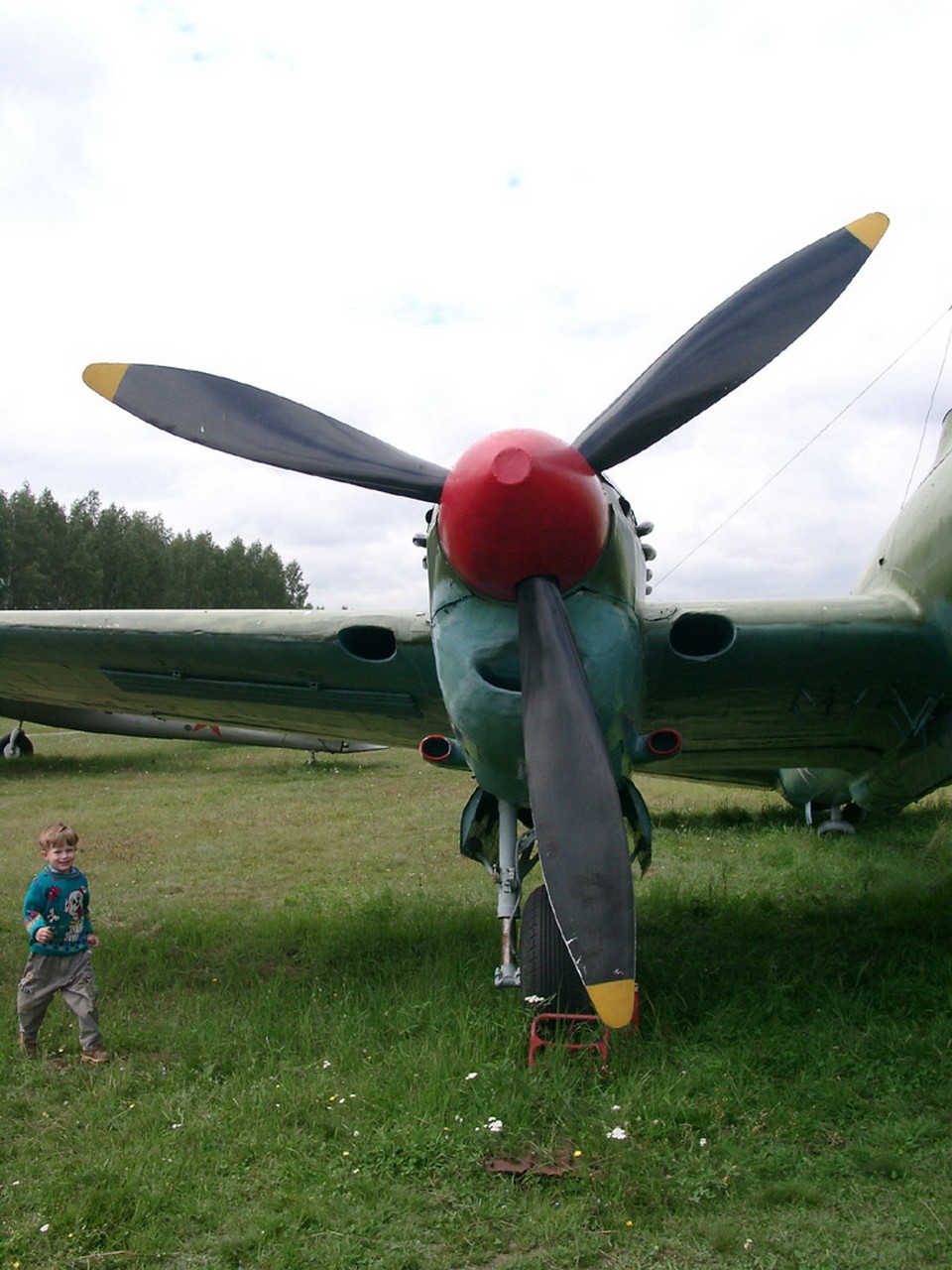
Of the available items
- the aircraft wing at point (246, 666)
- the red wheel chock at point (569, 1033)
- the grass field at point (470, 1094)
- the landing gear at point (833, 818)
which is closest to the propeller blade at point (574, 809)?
the grass field at point (470, 1094)

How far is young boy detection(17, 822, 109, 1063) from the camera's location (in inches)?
174

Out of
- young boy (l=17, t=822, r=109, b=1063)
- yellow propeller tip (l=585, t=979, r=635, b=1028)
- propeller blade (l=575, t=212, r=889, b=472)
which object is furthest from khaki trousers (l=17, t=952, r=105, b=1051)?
propeller blade (l=575, t=212, r=889, b=472)

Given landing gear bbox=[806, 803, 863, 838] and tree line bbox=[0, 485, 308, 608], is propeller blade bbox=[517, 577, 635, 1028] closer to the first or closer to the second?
landing gear bbox=[806, 803, 863, 838]

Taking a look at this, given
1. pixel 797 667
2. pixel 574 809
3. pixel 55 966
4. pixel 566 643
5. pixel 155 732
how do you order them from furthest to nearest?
1. pixel 155 732
2. pixel 797 667
3. pixel 55 966
4. pixel 566 643
5. pixel 574 809

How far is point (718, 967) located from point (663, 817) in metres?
5.79

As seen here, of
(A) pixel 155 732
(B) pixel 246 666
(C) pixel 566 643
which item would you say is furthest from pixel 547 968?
(A) pixel 155 732

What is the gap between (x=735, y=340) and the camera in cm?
437

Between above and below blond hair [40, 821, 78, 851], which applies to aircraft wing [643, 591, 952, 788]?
above

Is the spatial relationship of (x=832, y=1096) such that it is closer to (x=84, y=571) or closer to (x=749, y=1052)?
(x=749, y=1052)

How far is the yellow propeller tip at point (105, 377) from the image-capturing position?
4758 millimetres

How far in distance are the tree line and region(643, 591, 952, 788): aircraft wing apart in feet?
162

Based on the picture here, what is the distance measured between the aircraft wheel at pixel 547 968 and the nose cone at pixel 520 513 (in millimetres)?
1626

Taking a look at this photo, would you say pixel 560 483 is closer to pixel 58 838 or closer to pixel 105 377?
pixel 105 377

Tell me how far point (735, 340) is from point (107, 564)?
185ft
